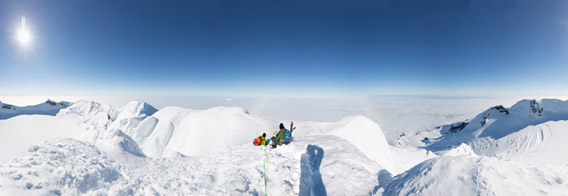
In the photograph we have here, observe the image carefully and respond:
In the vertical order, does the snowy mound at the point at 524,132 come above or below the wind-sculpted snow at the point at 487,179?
below

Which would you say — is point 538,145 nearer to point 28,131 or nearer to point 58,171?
point 58,171

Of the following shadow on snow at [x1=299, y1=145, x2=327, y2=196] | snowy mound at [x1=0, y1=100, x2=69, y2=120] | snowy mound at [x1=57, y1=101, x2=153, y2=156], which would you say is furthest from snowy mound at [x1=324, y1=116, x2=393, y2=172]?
snowy mound at [x1=0, y1=100, x2=69, y2=120]

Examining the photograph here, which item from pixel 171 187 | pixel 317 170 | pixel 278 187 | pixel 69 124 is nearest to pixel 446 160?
pixel 317 170

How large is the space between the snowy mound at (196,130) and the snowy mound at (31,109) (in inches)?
4097

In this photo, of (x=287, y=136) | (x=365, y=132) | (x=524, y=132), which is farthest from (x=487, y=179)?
(x=524, y=132)

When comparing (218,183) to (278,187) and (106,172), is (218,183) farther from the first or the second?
(106,172)

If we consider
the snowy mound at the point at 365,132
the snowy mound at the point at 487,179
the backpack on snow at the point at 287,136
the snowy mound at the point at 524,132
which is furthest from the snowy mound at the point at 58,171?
the snowy mound at the point at 524,132

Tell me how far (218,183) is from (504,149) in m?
70.9

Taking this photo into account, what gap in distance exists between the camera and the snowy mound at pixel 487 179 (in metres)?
5.07

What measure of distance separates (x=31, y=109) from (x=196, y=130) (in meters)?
164

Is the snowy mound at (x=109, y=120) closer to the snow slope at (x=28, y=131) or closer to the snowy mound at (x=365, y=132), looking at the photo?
the snow slope at (x=28, y=131)

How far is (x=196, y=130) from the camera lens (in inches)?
1230

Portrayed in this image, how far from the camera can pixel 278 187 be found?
962 centimetres

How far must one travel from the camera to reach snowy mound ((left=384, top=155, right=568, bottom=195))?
507 centimetres
